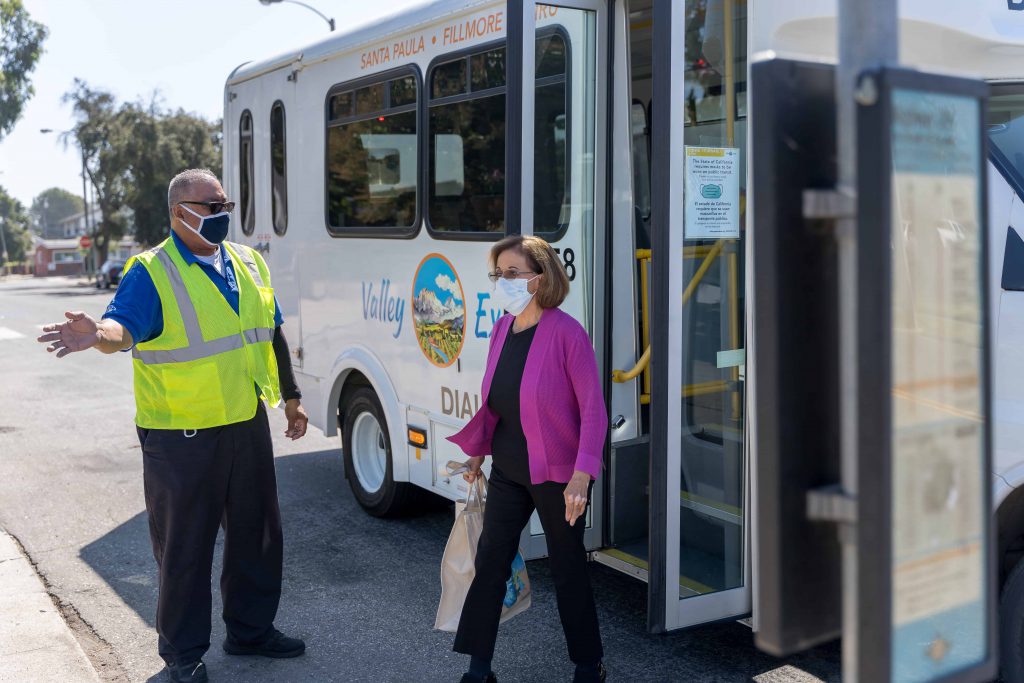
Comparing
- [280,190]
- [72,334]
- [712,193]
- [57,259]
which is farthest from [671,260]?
[57,259]

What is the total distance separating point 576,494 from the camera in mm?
3652

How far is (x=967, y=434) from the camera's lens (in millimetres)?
1417

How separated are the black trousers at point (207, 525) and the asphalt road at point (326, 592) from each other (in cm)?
26

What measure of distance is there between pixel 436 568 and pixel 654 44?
3126 mm

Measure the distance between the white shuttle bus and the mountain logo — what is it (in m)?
0.01

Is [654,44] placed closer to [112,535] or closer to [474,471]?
[474,471]

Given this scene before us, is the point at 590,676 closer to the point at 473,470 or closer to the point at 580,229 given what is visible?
the point at 473,470

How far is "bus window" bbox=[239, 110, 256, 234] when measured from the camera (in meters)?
7.83

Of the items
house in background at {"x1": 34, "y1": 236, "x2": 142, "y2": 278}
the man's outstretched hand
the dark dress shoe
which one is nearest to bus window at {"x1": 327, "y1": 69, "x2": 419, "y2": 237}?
the man's outstretched hand

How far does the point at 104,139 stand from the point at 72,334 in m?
45.6

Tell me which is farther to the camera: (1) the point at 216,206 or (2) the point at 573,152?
(2) the point at 573,152

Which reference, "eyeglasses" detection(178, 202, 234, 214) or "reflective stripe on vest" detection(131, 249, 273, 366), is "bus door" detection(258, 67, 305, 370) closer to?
"eyeglasses" detection(178, 202, 234, 214)

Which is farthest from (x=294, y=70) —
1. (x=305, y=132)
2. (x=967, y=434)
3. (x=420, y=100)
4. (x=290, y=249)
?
(x=967, y=434)

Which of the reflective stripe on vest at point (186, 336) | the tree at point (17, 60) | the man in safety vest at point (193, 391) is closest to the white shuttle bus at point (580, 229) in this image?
the man in safety vest at point (193, 391)
